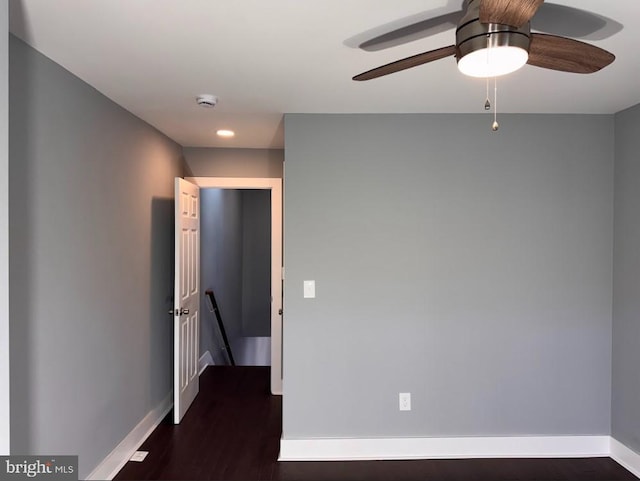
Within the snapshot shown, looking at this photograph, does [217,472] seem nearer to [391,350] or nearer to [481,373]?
[391,350]

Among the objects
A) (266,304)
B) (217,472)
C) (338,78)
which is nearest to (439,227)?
(338,78)

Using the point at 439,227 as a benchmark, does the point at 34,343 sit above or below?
below

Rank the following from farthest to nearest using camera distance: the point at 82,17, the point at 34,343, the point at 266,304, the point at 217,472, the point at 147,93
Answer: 1. the point at 266,304
2. the point at 217,472
3. the point at 147,93
4. the point at 34,343
5. the point at 82,17

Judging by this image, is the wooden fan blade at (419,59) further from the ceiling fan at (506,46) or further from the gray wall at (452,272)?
the gray wall at (452,272)

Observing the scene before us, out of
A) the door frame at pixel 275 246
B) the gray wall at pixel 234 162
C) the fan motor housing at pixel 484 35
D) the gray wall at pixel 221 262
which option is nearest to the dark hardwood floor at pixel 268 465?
the door frame at pixel 275 246

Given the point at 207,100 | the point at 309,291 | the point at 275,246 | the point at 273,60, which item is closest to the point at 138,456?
the point at 309,291

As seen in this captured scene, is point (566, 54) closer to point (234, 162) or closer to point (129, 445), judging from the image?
point (234, 162)

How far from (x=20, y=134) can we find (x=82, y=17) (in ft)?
1.90

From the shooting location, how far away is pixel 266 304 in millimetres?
6629

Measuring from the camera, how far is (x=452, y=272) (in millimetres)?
2760

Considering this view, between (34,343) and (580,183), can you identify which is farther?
(580,183)

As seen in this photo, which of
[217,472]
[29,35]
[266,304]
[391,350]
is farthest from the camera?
[266,304]

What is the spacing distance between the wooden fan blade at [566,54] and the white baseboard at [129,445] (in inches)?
114

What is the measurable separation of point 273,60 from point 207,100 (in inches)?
26.1
